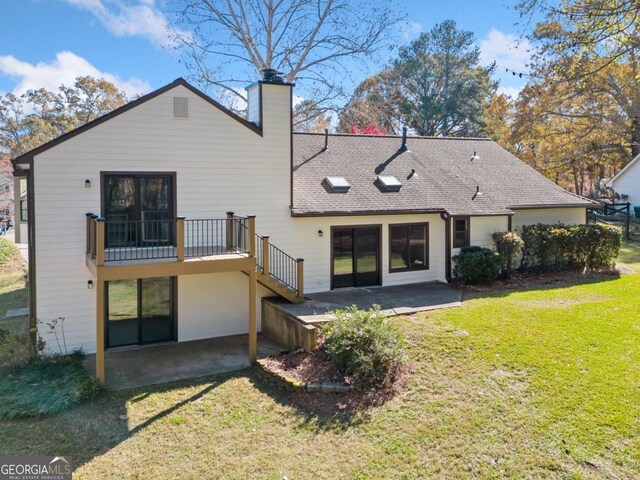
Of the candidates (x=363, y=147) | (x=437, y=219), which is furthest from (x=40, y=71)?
(x=437, y=219)

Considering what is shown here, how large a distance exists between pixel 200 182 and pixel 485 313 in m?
7.93

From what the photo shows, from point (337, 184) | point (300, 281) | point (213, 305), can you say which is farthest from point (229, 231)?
point (337, 184)

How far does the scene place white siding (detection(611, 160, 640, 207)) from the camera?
3309 centimetres

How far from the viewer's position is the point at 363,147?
17203mm

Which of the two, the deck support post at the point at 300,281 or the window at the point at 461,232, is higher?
the window at the point at 461,232

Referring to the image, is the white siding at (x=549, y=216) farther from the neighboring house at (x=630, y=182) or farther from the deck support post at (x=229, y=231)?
the neighboring house at (x=630, y=182)

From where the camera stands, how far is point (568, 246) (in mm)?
15461

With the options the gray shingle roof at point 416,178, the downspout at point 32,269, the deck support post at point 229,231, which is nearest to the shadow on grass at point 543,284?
the gray shingle roof at point 416,178

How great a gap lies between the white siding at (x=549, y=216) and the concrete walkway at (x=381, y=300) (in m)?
4.54

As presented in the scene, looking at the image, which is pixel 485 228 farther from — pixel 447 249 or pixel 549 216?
pixel 549 216

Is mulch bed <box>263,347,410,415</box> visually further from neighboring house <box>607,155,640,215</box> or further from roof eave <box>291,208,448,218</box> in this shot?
neighboring house <box>607,155,640,215</box>

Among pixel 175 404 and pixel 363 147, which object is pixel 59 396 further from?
pixel 363 147

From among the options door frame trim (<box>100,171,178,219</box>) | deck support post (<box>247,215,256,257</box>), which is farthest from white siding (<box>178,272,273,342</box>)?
deck support post (<box>247,215,256,257</box>)

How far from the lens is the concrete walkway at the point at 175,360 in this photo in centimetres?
946
